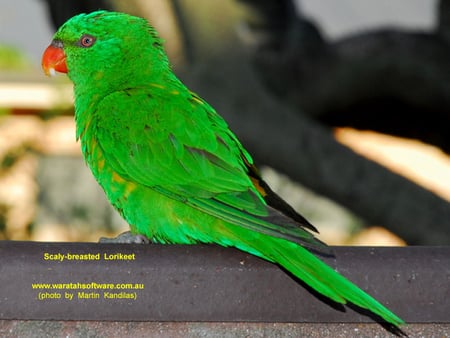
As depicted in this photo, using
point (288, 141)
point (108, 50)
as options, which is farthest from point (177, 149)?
point (288, 141)

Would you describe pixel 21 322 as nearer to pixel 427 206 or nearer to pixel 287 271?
pixel 287 271

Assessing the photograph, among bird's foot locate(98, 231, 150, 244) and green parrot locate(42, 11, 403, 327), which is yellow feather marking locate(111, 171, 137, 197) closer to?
green parrot locate(42, 11, 403, 327)

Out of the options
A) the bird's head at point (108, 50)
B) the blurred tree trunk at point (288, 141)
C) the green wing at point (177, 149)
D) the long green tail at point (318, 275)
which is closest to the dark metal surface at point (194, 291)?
the long green tail at point (318, 275)

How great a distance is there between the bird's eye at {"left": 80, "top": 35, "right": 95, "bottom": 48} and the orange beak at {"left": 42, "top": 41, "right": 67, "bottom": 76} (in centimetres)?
10

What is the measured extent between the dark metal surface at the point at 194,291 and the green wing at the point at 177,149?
0.28 meters

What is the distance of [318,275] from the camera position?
212 cm

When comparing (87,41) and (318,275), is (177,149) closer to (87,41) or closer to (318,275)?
(87,41)

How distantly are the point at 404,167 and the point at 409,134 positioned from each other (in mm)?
2566

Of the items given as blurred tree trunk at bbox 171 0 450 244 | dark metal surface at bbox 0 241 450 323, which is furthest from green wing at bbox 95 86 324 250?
blurred tree trunk at bbox 171 0 450 244

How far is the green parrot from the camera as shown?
2312 mm

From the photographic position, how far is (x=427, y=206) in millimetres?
4531

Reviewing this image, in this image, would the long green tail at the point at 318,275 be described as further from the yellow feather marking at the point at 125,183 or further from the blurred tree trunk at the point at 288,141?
the blurred tree trunk at the point at 288,141

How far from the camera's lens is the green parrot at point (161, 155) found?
7.59ft

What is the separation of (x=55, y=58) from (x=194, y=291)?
129 cm
